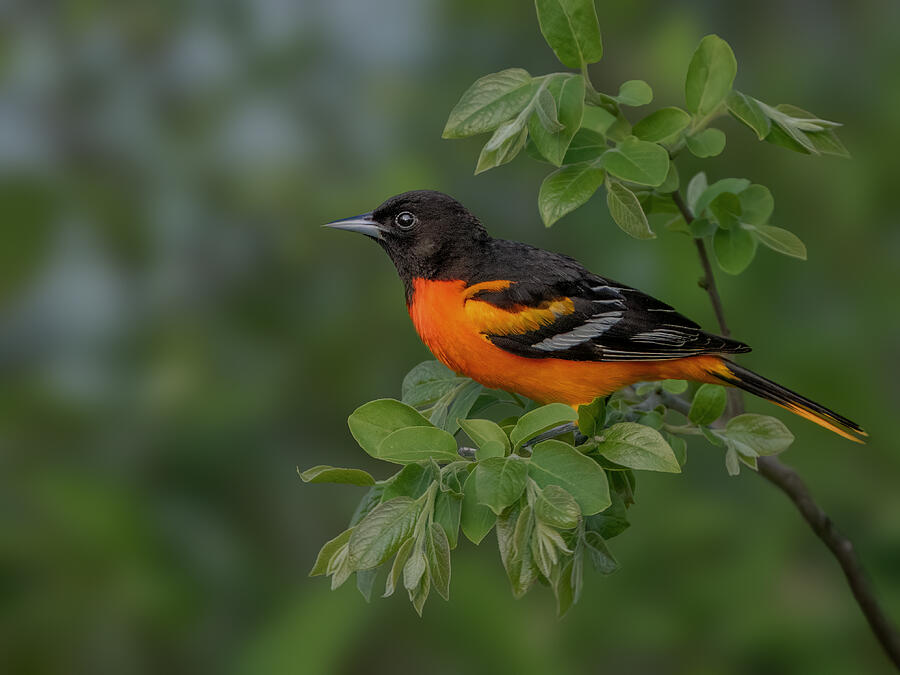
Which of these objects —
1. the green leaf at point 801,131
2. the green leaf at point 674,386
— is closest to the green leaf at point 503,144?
the green leaf at point 801,131

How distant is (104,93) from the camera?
4.46 m

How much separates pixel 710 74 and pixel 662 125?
7.0 inches

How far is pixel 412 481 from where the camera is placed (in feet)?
6.41

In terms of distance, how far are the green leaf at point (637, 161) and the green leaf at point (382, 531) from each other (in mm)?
816

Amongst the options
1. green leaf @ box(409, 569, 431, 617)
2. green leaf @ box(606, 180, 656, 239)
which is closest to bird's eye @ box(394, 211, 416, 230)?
Answer: green leaf @ box(606, 180, 656, 239)

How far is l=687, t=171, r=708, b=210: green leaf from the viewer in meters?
2.55

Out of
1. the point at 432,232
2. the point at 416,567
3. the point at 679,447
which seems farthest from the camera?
the point at 432,232

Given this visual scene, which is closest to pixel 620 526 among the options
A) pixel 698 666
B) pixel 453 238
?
pixel 453 238

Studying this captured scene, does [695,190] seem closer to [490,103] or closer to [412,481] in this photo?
[490,103]

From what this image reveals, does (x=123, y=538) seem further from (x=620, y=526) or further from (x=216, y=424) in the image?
(x=620, y=526)

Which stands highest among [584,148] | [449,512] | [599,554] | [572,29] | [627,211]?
[572,29]

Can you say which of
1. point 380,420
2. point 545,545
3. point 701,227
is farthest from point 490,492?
point 701,227

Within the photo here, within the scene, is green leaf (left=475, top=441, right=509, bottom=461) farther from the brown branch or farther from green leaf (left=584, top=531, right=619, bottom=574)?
the brown branch

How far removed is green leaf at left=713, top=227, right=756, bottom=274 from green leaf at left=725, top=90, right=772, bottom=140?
329 mm
